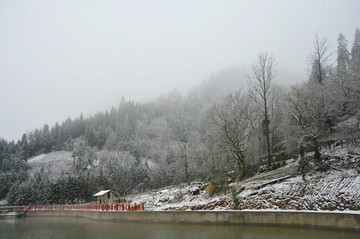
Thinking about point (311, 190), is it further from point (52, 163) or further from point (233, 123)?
point (52, 163)

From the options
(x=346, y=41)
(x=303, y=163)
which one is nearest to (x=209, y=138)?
(x=303, y=163)

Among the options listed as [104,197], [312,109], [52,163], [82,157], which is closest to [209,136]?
[312,109]

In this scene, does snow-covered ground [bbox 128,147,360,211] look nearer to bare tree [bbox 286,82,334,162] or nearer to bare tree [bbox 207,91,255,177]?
bare tree [bbox 286,82,334,162]

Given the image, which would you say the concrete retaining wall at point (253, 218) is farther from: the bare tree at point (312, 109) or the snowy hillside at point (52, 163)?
the snowy hillside at point (52, 163)

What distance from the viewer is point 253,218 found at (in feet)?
60.8

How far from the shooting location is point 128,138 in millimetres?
140500

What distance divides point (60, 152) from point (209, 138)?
11424 cm

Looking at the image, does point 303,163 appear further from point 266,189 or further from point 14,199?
point 14,199

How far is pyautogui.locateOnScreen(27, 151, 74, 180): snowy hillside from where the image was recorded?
105 m

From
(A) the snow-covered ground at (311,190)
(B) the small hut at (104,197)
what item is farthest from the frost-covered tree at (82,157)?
(A) the snow-covered ground at (311,190)

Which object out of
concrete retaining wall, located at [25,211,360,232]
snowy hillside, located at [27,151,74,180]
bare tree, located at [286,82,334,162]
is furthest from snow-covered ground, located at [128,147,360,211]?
snowy hillside, located at [27,151,74,180]

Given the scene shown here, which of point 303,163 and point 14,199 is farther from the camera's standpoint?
point 14,199

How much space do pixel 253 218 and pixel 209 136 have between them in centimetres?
2346

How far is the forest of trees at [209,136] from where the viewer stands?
27.7m
